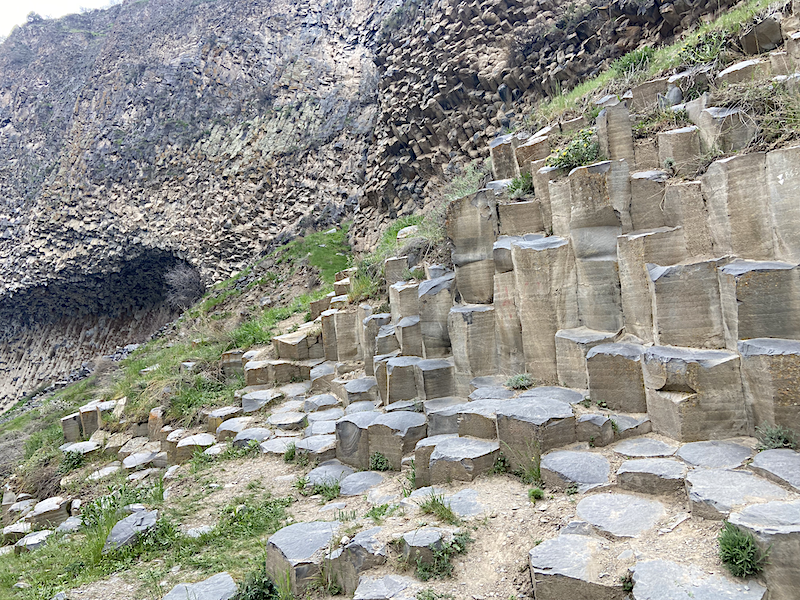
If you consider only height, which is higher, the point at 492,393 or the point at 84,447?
the point at 492,393

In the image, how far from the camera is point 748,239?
427 cm

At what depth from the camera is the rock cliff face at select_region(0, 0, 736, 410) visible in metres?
17.1

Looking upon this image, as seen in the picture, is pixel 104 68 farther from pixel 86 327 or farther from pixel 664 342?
pixel 664 342

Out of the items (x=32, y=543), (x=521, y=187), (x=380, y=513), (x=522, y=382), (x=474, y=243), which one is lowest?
(x=32, y=543)

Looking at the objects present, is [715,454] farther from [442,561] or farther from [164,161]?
[164,161]

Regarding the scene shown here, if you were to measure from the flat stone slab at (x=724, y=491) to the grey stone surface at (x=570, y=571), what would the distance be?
26.5 inches

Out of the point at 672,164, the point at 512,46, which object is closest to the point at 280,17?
the point at 512,46

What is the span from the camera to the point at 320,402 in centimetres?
806

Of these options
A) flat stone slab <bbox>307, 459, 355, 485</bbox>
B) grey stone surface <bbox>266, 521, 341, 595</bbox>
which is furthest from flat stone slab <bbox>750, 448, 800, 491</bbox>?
flat stone slab <bbox>307, 459, 355, 485</bbox>

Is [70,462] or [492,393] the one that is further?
[70,462]

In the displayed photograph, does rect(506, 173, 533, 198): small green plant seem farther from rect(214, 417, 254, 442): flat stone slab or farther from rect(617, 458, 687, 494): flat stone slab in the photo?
rect(214, 417, 254, 442): flat stone slab

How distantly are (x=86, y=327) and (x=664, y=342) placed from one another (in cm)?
2759

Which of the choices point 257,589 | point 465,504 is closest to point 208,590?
point 257,589

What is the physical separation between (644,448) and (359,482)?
2.72 m
